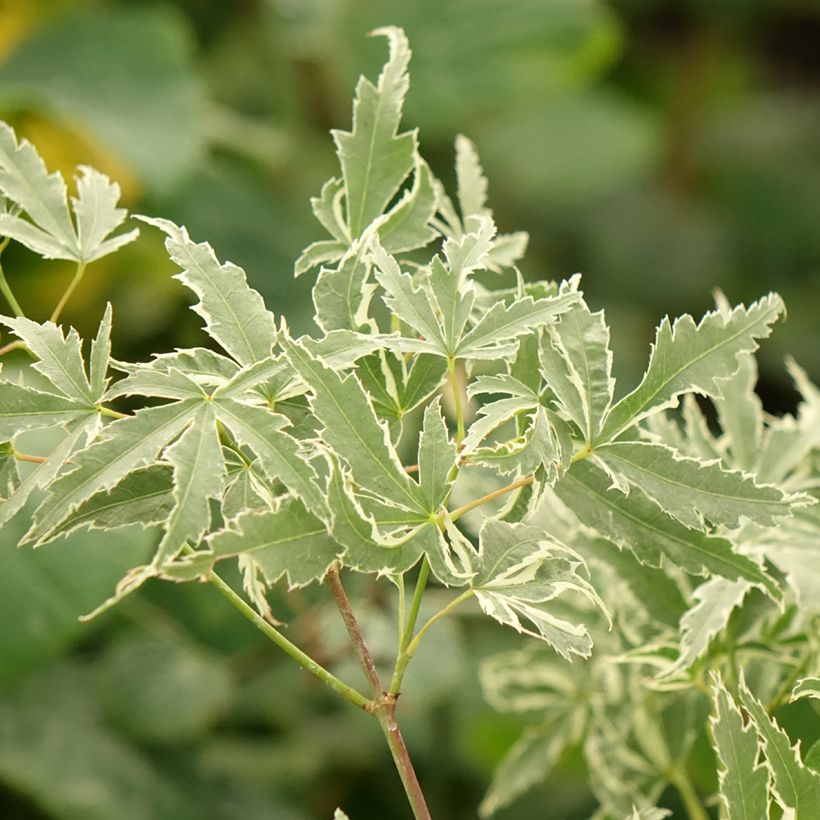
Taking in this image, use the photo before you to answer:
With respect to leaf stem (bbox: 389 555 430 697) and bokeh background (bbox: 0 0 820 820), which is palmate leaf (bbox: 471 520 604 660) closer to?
leaf stem (bbox: 389 555 430 697)

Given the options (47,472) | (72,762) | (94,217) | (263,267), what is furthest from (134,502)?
(263,267)

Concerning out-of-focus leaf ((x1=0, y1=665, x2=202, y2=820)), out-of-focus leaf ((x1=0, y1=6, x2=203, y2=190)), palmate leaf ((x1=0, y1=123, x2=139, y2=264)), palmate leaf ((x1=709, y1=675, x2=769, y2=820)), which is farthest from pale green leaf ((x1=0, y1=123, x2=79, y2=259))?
out-of-focus leaf ((x1=0, y1=6, x2=203, y2=190))

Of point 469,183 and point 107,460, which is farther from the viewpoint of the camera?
point 469,183

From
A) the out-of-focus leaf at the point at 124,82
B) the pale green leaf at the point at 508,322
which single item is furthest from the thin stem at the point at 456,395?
the out-of-focus leaf at the point at 124,82

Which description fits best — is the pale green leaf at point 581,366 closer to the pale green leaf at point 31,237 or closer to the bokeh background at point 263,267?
the pale green leaf at point 31,237

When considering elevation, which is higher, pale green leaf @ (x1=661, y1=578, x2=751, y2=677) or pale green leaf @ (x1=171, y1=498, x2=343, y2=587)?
pale green leaf @ (x1=171, y1=498, x2=343, y2=587)

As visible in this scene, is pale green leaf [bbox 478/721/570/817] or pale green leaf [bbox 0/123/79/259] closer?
pale green leaf [bbox 0/123/79/259]

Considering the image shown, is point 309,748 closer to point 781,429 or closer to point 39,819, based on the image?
point 39,819

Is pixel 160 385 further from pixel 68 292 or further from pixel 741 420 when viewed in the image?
pixel 741 420
